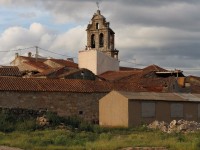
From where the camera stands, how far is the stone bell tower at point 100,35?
64.4 meters

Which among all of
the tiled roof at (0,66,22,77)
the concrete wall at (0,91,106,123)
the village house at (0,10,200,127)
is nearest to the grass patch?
the village house at (0,10,200,127)

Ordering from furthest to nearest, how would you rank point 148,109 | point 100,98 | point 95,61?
point 95,61, point 100,98, point 148,109

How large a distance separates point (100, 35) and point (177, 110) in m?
30.7

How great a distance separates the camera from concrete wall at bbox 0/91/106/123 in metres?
35.1

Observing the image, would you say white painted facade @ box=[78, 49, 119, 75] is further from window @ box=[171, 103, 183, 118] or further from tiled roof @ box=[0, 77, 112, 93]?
window @ box=[171, 103, 183, 118]

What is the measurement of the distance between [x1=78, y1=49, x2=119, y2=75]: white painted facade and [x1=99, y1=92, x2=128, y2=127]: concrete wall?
68.7 feet

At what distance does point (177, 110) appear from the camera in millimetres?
36344

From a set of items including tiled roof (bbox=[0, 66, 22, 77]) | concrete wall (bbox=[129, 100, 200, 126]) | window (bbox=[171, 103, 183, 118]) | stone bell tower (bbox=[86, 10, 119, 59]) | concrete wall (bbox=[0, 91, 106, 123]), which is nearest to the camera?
concrete wall (bbox=[129, 100, 200, 126])

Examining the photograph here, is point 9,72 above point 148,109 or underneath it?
above

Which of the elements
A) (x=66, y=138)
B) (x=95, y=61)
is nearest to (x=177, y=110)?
(x=66, y=138)

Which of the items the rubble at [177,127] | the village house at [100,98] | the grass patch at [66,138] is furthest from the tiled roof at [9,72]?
the rubble at [177,127]

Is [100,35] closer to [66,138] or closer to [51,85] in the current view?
[51,85]

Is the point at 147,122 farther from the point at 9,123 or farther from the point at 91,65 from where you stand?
the point at 91,65

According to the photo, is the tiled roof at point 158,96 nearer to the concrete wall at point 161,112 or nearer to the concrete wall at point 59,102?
the concrete wall at point 161,112
